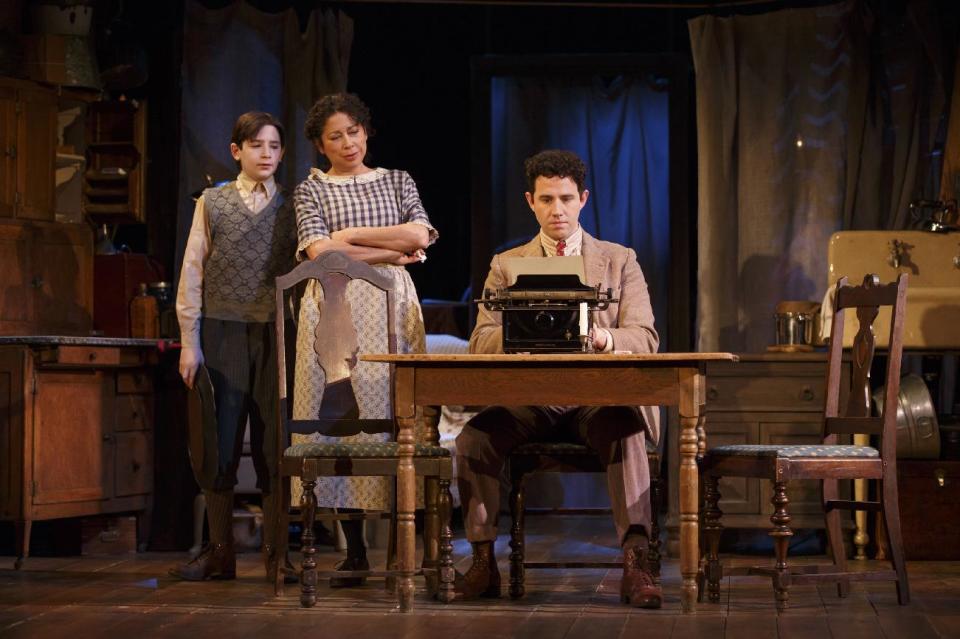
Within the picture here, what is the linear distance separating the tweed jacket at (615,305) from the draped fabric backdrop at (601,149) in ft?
8.91

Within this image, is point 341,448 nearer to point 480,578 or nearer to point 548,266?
point 480,578

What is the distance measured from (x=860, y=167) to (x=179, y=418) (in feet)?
11.1

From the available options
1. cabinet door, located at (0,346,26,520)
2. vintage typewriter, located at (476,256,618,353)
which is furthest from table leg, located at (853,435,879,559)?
cabinet door, located at (0,346,26,520)

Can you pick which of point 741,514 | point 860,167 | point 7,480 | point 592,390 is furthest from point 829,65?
point 7,480

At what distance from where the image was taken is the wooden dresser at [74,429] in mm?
5348

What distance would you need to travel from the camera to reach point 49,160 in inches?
259

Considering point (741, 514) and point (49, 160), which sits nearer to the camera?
point (741, 514)

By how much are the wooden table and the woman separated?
2.17 feet

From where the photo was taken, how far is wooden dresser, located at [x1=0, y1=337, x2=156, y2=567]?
535cm

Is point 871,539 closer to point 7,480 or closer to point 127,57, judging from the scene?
point 7,480

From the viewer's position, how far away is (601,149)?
7.39m

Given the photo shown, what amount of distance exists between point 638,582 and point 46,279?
3.62 meters

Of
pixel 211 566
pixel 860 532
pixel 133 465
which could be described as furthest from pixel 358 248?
pixel 860 532

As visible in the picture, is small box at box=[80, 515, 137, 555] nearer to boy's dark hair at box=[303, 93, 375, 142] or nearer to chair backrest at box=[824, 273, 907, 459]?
boy's dark hair at box=[303, 93, 375, 142]
